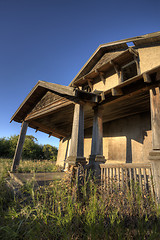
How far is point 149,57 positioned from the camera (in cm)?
616

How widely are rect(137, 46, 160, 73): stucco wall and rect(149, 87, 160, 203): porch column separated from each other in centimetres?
228

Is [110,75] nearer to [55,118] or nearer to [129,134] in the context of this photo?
[129,134]

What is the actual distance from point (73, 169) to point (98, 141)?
1.85 m

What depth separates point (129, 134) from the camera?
23.3ft

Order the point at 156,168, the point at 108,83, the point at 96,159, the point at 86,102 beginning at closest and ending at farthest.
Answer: the point at 156,168 → the point at 96,159 → the point at 86,102 → the point at 108,83

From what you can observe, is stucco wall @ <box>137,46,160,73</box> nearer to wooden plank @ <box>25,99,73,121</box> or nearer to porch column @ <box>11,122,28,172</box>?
wooden plank @ <box>25,99,73,121</box>

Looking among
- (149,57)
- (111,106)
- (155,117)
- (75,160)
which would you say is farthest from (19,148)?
(149,57)

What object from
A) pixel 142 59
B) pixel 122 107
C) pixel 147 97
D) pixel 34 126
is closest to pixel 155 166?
pixel 147 97

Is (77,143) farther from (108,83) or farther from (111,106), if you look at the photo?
(108,83)

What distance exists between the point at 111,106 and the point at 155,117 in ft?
8.67

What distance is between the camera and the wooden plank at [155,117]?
12.2ft

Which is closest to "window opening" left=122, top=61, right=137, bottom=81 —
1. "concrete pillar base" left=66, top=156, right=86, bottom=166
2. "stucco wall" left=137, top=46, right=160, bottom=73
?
"stucco wall" left=137, top=46, right=160, bottom=73

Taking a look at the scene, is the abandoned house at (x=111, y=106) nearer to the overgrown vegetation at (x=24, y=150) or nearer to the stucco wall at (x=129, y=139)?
the stucco wall at (x=129, y=139)

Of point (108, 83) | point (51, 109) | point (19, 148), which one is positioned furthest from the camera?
point (19, 148)
